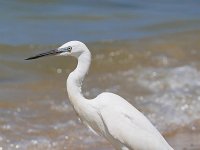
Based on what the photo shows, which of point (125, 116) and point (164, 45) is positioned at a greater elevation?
point (125, 116)

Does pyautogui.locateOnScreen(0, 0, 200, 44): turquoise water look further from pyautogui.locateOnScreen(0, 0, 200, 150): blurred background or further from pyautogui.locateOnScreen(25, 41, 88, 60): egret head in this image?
pyautogui.locateOnScreen(25, 41, 88, 60): egret head

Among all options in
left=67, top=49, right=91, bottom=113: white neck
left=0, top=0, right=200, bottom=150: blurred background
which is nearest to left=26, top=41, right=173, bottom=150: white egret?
left=67, top=49, right=91, bottom=113: white neck

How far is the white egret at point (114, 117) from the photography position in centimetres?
570

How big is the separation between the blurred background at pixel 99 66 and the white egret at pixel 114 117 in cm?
139

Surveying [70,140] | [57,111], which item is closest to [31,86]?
[57,111]

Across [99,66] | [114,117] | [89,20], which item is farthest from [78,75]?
[89,20]

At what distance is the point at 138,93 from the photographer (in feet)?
29.3

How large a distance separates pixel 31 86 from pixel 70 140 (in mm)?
1853

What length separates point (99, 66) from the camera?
33.4 feet

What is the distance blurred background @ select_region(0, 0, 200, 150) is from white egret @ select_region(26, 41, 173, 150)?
1390mm

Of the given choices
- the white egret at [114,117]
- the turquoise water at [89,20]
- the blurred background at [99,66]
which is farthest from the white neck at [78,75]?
the turquoise water at [89,20]

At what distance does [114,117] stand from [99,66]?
4408mm

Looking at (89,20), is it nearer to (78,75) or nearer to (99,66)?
(99,66)

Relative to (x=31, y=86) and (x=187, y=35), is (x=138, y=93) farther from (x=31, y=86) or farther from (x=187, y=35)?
(x=187, y=35)
